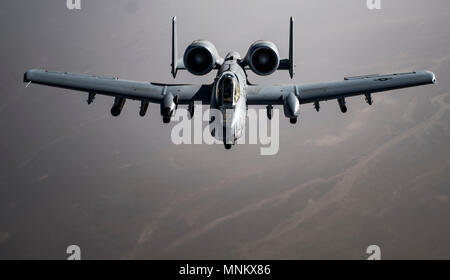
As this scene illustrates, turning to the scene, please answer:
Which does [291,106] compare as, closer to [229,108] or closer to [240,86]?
[240,86]

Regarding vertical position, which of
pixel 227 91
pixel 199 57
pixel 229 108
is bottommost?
pixel 229 108

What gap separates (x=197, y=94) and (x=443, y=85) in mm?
55044

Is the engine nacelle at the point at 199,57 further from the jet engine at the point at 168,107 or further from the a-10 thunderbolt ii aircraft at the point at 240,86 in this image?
the jet engine at the point at 168,107

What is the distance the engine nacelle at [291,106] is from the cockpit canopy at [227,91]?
3097mm

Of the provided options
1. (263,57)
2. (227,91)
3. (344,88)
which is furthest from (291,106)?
(263,57)

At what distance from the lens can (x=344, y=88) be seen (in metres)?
21.6

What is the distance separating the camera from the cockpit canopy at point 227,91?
18.8 metres

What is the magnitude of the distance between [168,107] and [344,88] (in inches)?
411

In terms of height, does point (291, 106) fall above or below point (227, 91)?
below

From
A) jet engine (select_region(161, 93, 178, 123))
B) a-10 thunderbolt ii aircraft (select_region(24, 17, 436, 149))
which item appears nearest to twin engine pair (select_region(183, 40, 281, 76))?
a-10 thunderbolt ii aircraft (select_region(24, 17, 436, 149))

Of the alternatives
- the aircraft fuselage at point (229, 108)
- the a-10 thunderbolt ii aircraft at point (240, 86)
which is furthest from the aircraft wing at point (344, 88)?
the aircraft fuselage at point (229, 108)

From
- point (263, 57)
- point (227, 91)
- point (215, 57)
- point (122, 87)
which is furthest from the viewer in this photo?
point (215, 57)

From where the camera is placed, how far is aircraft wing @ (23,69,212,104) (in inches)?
877

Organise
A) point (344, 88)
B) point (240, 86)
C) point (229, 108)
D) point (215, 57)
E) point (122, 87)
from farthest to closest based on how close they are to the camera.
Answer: point (215, 57)
point (122, 87)
point (344, 88)
point (240, 86)
point (229, 108)
